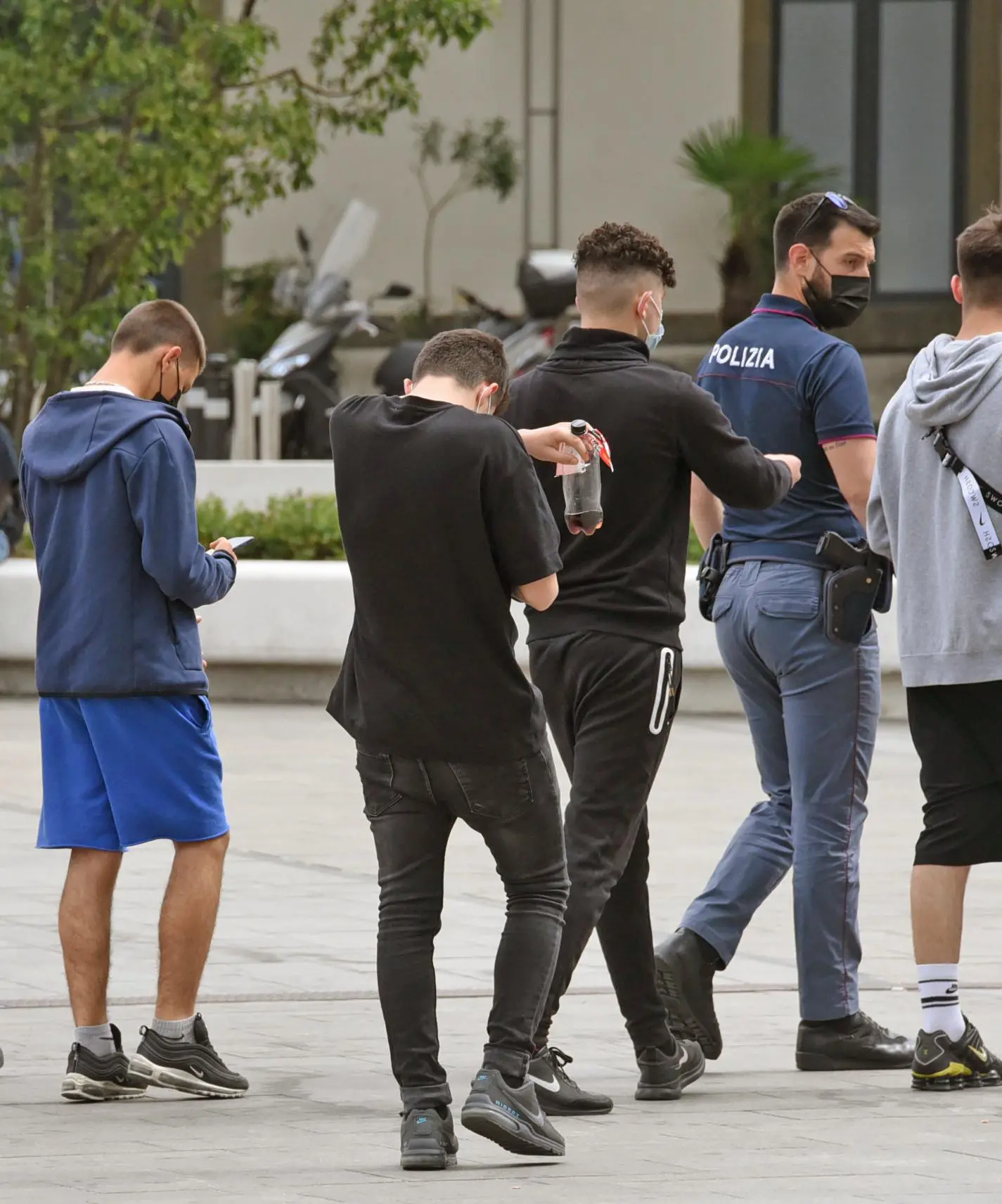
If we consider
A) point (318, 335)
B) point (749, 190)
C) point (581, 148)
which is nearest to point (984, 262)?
point (318, 335)

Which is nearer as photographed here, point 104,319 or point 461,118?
point 104,319

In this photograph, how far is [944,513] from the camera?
555cm

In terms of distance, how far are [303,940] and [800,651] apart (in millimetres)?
2083

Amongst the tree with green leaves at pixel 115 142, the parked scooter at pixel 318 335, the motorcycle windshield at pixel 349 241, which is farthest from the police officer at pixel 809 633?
the motorcycle windshield at pixel 349 241

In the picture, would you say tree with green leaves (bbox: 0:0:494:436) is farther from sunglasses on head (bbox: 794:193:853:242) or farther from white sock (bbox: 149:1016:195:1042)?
white sock (bbox: 149:1016:195:1042)

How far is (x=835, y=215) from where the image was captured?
19.6ft

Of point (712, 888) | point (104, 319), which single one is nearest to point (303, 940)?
point (712, 888)

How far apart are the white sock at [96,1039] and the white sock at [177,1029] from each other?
116mm

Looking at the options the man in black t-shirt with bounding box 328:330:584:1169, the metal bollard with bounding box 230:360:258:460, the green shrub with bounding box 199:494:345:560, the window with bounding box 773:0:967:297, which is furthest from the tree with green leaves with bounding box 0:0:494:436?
the man in black t-shirt with bounding box 328:330:584:1169

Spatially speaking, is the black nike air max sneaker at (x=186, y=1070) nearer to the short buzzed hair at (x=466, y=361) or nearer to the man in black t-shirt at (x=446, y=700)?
the man in black t-shirt at (x=446, y=700)

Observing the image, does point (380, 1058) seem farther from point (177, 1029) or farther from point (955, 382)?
point (955, 382)

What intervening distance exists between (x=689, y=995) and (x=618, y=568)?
1.13 meters

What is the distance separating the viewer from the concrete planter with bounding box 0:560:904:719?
12633 millimetres

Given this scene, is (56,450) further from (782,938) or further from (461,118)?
(461,118)
